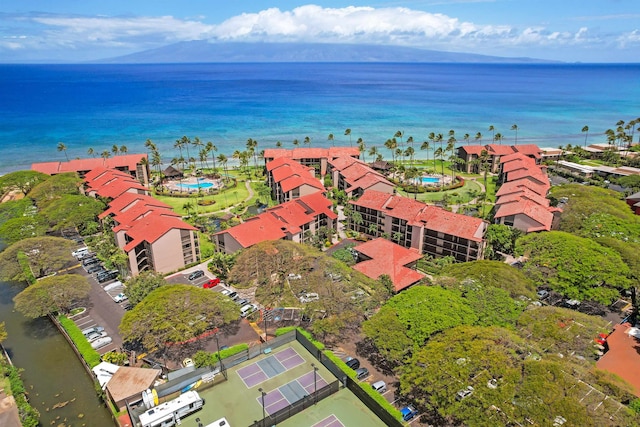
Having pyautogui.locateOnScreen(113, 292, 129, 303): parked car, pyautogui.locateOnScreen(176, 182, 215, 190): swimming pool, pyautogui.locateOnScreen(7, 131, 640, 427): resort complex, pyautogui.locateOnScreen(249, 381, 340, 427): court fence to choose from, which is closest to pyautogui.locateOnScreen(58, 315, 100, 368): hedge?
pyautogui.locateOnScreen(7, 131, 640, 427): resort complex

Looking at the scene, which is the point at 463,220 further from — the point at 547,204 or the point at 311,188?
the point at 311,188

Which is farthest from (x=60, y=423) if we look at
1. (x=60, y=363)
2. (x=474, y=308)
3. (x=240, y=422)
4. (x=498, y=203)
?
(x=498, y=203)

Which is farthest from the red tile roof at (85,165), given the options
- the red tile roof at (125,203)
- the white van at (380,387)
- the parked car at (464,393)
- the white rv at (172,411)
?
the parked car at (464,393)

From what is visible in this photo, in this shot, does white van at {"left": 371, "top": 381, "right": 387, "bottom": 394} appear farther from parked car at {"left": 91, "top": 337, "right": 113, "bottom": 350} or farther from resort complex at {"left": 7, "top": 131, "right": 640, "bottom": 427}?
parked car at {"left": 91, "top": 337, "right": 113, "bottom": 350}

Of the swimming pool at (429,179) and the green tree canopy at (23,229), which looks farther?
the swimming pool at (429,179)

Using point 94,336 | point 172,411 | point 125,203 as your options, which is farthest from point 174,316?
point 125,203

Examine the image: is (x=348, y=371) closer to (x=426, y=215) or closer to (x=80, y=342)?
(x=80, y=342)

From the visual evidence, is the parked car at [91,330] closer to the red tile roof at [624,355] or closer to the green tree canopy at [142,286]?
the green tree canopy at [142,286]
